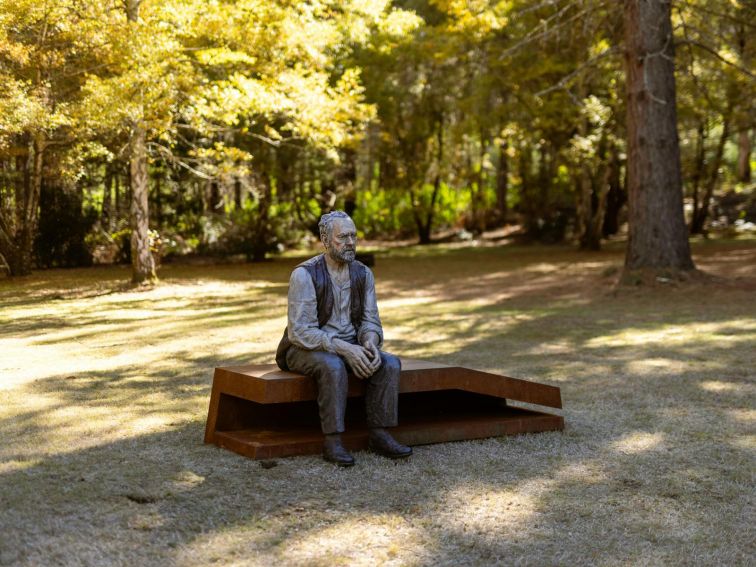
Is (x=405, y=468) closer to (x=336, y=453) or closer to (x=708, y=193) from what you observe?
(x=336, y=453)

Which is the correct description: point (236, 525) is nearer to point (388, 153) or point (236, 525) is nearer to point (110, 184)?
point (110, 184)

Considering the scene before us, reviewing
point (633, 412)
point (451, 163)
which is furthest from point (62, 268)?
point (633, 412)

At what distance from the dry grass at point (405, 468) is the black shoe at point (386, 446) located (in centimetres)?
10

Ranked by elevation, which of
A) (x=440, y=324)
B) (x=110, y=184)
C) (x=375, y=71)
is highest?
(x=375, y=71)

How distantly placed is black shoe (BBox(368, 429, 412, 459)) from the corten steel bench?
0.17 metres

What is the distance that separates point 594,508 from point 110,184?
2245 centimetres

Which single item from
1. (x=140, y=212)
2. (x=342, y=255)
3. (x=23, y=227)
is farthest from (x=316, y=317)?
(x=23, y=227)

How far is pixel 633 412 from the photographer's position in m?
7.40

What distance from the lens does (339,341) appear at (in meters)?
6.04

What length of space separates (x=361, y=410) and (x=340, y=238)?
1.38 metres

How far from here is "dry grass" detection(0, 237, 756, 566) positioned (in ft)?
14.3

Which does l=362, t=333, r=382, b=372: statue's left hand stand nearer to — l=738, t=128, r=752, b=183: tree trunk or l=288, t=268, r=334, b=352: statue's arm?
l=288, t=268, r=334, b=352: statue's arm

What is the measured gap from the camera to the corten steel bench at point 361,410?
595 cm

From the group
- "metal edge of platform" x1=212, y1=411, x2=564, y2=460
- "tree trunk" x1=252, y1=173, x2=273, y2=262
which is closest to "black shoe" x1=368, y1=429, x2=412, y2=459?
"metal edge of platform" x1=212, y1=411, x2=564, y2=460
